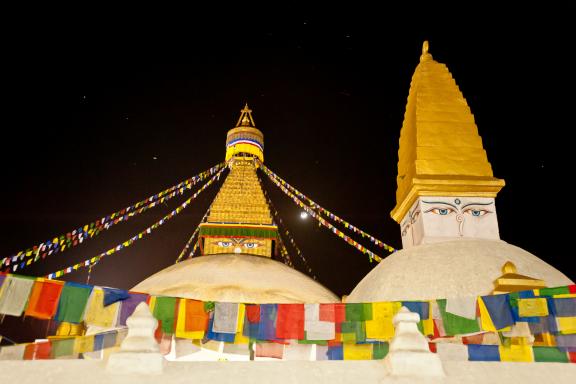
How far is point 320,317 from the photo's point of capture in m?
6.00

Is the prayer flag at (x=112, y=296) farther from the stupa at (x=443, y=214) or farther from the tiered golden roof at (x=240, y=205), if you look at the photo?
the tiered golden roof at (x=240, y=205)

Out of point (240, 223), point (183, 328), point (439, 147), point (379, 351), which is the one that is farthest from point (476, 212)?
point (240, 223)

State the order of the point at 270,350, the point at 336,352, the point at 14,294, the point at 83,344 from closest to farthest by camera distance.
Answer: the point at 83,344
the point at 14,294
the point at 336,352
the point at 270,350

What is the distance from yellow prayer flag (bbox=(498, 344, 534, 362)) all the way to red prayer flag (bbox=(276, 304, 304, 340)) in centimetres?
241

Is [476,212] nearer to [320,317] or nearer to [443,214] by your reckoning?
[443,214]

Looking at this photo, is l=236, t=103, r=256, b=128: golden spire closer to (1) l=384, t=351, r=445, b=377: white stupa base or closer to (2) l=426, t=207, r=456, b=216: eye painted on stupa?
(2) l=426, t=207, r=456, b=216: eye painted on stupa

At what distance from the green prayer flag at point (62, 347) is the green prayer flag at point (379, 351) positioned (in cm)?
366

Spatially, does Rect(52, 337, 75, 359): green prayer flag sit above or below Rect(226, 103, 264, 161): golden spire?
below

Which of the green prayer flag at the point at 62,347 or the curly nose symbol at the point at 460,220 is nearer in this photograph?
the green prayer flag at the point at 62,347

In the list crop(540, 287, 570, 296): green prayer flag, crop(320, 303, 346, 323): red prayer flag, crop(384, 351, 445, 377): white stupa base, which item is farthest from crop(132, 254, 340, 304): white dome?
crop(384, 351, 445, 377): white stupa base

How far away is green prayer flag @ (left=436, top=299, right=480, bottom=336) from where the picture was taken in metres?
5.73

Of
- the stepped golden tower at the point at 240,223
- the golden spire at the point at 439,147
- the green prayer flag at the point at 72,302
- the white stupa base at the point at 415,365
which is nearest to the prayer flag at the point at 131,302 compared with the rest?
the green prayer flag at the point at 72,302

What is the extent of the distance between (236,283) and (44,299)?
13.9ft

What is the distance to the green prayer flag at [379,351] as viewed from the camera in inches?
231
